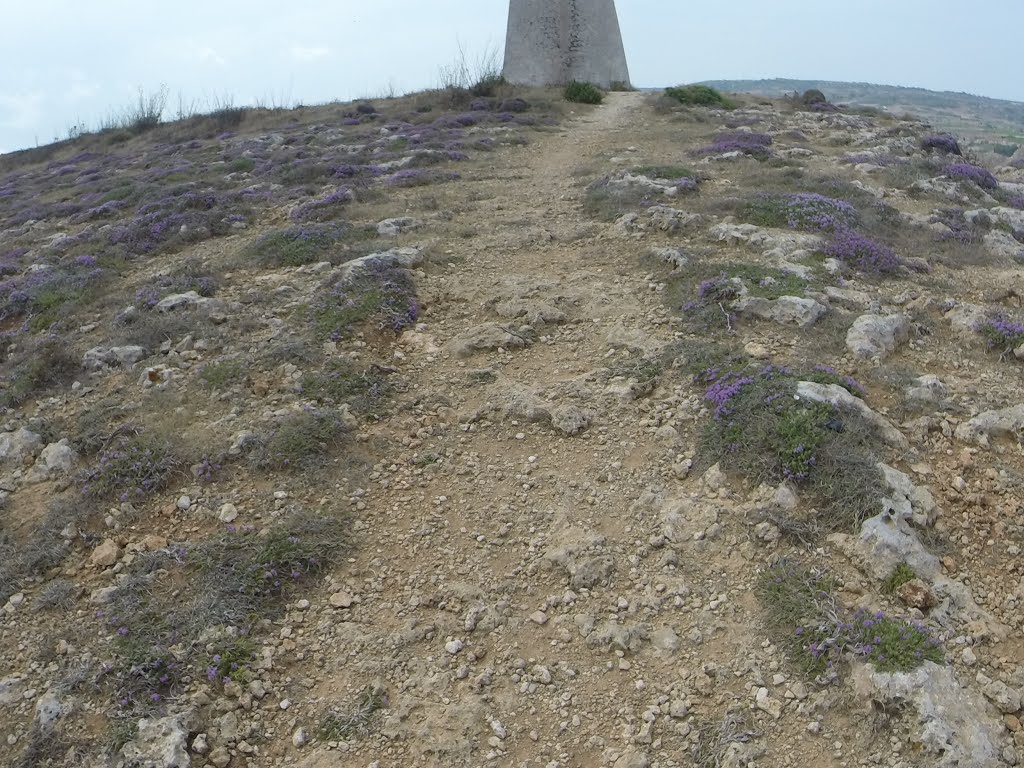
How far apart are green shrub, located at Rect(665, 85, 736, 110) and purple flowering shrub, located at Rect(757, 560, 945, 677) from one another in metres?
26.6

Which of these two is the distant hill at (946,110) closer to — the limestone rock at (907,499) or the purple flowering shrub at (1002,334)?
the purple flowering shrub at (1002,334)

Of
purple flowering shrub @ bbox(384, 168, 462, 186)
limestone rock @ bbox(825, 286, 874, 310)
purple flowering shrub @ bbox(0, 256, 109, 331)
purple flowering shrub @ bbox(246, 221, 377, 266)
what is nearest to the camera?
limestone rock @ bbox(825, 286, 874, 310)

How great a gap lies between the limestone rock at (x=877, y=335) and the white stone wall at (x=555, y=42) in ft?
89.9

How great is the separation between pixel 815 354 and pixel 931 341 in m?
1.80

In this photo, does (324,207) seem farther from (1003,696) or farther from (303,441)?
(1003,696)

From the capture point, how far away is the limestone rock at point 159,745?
478 cm

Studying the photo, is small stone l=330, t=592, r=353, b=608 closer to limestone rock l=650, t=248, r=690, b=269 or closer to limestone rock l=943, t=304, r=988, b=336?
limestone rock l=650, t=248, r=690, b=269

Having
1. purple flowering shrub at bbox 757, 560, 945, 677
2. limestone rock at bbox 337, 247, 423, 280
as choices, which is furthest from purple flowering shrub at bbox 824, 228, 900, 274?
purple flowering shrub at bbox 757, 560, 945, 677

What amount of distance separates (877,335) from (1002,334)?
1.50 metres

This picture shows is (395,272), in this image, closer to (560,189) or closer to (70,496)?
(70,496)

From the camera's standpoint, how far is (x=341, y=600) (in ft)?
19.5

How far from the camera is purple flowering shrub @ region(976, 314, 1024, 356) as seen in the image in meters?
8.42

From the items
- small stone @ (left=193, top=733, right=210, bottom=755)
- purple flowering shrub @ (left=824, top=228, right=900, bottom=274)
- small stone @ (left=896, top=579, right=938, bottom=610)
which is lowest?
small stone @ (left=193, top=733, right=210, bottom=755)

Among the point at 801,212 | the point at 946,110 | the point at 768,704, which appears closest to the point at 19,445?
the point at 768,704
